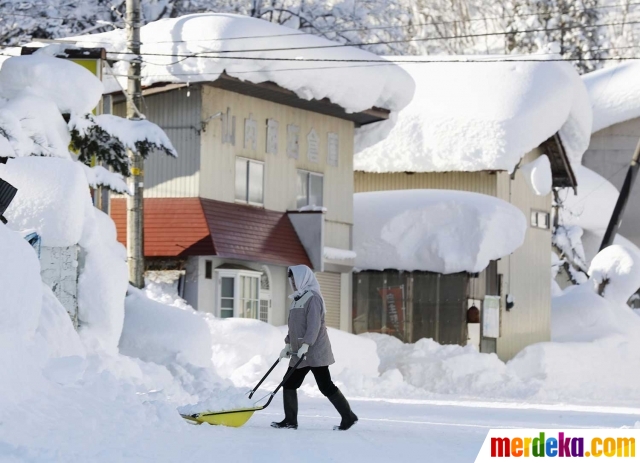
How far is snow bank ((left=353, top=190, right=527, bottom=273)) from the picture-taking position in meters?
31.3

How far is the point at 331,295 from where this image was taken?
1199 inches

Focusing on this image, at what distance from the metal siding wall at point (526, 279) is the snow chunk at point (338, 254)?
5.47 metres

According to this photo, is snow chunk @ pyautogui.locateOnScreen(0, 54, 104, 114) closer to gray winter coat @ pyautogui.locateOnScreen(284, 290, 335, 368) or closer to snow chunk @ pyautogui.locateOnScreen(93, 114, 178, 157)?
snow chunk @ pyautogui.locateOnScreen(93, 114, 178, 157)

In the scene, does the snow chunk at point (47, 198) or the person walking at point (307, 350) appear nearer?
the person walking at point (307, 350)

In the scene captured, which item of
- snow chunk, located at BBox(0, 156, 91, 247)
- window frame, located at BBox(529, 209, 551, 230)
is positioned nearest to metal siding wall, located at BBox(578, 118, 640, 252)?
window frame, located at BBox(529, 209, 551, 230)

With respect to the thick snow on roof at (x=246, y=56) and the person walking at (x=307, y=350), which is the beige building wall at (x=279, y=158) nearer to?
the thick snow on roof at (x=246, y=56)

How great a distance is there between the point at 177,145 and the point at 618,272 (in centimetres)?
1641

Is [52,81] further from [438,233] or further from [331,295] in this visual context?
[438,233]

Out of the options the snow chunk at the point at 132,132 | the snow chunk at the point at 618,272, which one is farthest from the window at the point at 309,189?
the snow chunk at the point at 618,272

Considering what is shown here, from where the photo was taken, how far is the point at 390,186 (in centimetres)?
3534

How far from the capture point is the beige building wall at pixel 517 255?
34.3m

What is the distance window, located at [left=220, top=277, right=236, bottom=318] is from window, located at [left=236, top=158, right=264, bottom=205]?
173 cm

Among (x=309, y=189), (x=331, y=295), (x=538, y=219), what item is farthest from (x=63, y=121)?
(x=538, y=219)

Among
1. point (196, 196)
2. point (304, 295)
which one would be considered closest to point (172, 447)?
point (304, 295)
